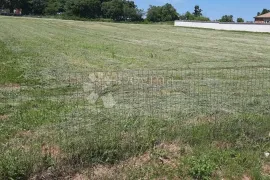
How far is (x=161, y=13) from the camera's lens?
114875 millimetres

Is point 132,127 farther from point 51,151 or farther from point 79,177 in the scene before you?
point 79,177

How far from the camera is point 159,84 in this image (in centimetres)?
1022

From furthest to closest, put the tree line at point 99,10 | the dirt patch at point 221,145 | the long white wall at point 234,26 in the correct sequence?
the tree line at point 99,10 → the long white wall at point 234,26 → the dirt patch at point 221,145

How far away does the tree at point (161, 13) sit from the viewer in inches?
4469

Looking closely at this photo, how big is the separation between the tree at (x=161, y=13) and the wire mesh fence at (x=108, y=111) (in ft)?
339

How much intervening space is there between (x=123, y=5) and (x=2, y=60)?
332ft

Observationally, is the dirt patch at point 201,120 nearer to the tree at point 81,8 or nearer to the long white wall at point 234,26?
the long white wall at point 234,26

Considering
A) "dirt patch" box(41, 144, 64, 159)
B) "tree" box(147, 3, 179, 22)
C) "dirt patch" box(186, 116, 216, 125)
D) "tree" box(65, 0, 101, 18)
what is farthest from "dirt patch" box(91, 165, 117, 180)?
"tree" box(147, 3, 179, 22)

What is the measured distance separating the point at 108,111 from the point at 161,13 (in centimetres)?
11018

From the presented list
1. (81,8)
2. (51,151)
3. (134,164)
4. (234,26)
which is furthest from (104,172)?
(81,8)

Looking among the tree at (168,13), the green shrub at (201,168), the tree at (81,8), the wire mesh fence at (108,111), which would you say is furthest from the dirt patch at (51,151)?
the tree at (168,13)

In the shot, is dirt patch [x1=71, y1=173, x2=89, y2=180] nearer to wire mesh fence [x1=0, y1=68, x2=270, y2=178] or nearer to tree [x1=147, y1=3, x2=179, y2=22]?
wire mesh fence [x1=0, y1=68, x2=270, y2=178]

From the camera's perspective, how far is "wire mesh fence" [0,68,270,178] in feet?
17.1

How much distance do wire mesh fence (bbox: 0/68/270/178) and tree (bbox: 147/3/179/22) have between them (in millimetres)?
103456
